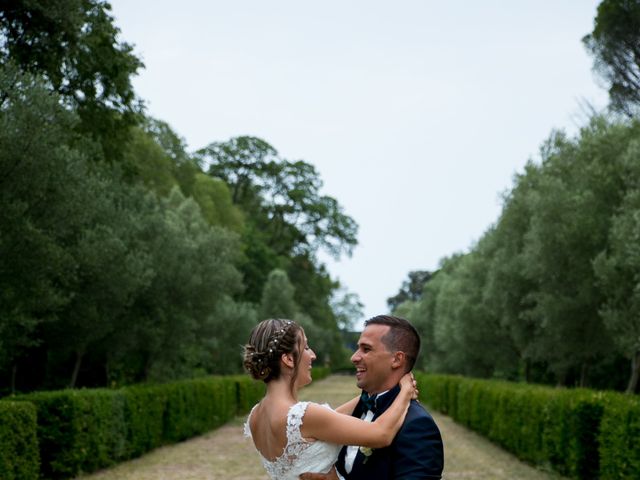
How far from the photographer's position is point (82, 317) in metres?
21.5

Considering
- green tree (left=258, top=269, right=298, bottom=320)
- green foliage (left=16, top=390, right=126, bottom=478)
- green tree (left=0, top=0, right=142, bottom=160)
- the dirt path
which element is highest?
green tree (left=0, top=0, right=142, bottom=160)

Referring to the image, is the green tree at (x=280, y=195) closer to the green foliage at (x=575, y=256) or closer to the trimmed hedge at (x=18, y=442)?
the green foliage at (x=575, y=256)

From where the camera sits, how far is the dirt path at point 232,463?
17766mm

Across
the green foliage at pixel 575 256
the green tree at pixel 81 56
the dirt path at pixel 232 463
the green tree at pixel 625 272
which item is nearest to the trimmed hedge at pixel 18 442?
the dirt path at pixel 232 463

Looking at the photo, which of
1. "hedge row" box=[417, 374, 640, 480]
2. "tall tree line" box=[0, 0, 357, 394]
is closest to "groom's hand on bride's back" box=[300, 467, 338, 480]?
"tall tree line" box=[0, 0, 357, 394]

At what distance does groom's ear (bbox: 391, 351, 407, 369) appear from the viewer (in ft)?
13.7

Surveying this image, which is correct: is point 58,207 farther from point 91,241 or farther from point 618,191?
point 618,191

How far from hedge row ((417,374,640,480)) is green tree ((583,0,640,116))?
14.0 metres

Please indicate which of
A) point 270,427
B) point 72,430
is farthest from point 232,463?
point 270,427

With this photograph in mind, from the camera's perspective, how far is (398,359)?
13.7ft

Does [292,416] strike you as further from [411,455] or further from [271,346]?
[411,455]

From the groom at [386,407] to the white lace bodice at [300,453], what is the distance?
56 millimetres

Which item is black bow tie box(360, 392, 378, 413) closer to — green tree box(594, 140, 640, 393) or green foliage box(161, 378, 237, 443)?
green tree box(594, 140, 640, 393)

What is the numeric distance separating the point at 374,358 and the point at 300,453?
2.02ft
